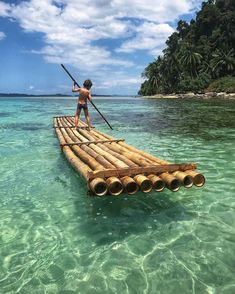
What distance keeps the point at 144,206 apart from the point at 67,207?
1840 mm

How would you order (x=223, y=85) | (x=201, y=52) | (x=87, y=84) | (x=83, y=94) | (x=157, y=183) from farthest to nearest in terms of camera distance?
(x=201, y=52), (x=223, y=85), (x=83, y=94), (x=87, y=84), (x=157, y=183)

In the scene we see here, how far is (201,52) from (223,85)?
55.6 feet

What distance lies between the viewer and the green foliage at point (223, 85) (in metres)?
78.8

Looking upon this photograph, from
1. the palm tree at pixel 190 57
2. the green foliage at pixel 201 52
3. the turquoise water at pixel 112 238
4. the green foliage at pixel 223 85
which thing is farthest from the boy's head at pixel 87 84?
the palm tree at pixel 190 57

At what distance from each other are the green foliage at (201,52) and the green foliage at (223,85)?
264 cm

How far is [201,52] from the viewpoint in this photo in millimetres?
93312

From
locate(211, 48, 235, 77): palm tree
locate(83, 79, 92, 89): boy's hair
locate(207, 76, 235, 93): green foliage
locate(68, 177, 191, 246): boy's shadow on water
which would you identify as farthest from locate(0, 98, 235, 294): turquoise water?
locate(211, 48, 235, 77): palm tree

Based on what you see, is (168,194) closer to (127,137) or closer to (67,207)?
(67,207)

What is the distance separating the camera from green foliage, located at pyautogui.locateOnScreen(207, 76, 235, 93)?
3100 inches

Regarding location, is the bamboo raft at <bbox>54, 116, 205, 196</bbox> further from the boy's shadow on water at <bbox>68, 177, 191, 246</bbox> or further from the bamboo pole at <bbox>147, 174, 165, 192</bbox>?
the boy's shadow on water at <bbox>68, 177, 191, 246</bbox>

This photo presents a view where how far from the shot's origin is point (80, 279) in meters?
5.03

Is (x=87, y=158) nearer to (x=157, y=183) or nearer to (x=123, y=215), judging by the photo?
(x=123, y=215)

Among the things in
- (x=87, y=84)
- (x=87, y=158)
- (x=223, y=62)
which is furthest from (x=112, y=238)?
(x=223, y=62)

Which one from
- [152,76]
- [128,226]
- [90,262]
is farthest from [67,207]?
[152,76]
